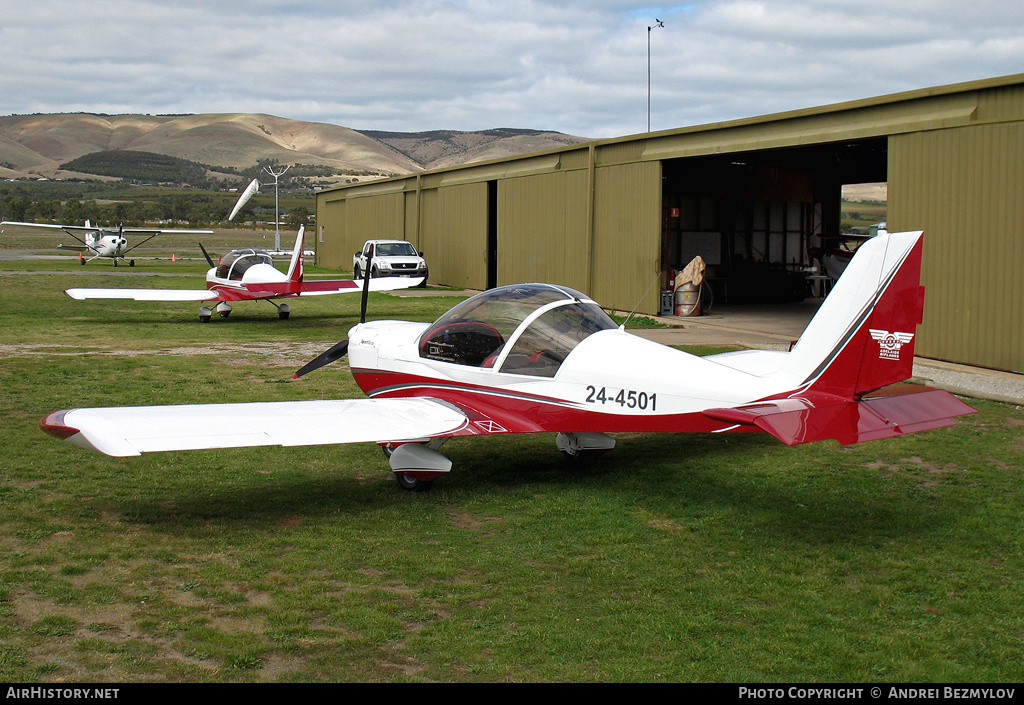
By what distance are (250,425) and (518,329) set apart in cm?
236

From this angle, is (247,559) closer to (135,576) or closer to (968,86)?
(135,576)

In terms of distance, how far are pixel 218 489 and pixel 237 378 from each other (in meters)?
5.68

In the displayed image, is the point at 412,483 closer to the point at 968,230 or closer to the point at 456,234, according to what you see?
the point at 968,230

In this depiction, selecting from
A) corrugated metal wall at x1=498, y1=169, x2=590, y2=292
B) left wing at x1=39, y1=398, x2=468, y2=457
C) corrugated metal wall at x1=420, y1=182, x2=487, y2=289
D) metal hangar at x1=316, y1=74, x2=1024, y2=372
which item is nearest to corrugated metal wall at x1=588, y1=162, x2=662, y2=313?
metal hangar at x1=316, y1=74, x2=1024, y2=372

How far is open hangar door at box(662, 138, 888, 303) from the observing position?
86.3 feet

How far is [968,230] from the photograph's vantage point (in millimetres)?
13344

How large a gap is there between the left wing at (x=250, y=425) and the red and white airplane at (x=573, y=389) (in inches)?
0.6

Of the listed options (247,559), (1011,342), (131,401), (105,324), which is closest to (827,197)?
(1011,342)

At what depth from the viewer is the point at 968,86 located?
43.6 ft

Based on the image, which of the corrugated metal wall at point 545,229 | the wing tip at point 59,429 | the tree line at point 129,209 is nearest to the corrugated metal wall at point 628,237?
the corrugated metal wall at point 545,229

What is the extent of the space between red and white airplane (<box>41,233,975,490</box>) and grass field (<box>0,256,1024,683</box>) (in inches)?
22.4

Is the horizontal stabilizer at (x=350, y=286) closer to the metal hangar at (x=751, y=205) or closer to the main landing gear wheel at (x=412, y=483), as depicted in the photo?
the metal hangar at (x=751, y=205)

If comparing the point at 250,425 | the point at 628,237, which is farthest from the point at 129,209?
the point at 250,425

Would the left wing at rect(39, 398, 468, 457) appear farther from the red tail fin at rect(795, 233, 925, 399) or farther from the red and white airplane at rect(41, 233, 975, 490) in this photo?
the red tail fin at rect(795, 233, 925, 399)
